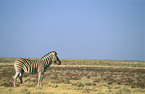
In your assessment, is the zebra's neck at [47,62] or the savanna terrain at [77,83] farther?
the zebra's neck at [47,62]

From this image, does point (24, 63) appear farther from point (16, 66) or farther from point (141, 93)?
point (141, 93)

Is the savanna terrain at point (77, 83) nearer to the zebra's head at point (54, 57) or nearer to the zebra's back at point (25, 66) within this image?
the zebra's back at point (25, 66)

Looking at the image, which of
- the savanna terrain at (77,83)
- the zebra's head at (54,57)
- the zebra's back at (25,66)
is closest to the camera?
the savanna terrain at (77,83)

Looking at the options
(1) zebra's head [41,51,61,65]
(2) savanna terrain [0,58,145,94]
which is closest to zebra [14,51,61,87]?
(1) zebra's head [41,51,61,65]

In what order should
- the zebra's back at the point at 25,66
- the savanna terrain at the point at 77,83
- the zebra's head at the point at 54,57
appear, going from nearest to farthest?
the savanna terrain at the point at 77,83 < the zebra's back at the point at 25,66 < the zebra's head at the point at 54,57

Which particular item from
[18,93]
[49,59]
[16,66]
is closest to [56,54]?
[49,59]

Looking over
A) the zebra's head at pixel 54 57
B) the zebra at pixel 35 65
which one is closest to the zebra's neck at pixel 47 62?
the zebra at pixel 35 65

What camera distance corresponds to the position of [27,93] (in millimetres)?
12758

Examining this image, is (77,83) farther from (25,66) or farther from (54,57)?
(25,66)

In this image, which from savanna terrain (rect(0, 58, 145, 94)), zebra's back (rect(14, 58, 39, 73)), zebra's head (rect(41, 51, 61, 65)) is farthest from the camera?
zebra's head (rect(41, 51, 61, 65))

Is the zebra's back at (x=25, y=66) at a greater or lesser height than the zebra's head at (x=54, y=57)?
lesser

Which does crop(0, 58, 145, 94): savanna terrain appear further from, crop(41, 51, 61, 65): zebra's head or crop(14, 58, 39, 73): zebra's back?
crop(41, 51, 61, 65): zebra's head

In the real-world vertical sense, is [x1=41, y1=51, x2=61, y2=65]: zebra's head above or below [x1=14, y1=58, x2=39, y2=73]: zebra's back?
above

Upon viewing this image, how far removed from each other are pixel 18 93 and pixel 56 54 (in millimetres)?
4410
